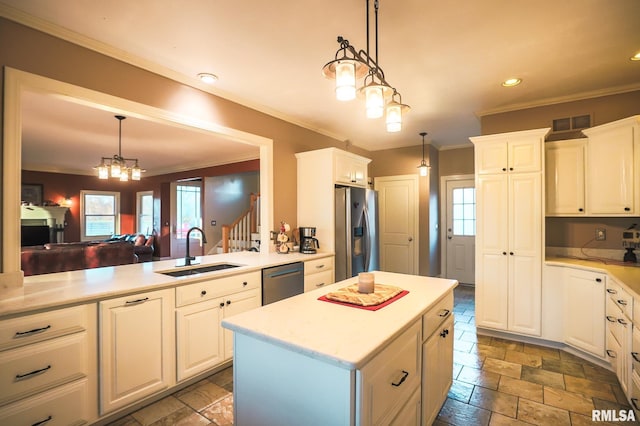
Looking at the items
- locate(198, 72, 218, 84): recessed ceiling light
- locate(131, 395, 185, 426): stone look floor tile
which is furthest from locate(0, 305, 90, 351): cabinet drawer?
locate(198, 72, 218, 84): recessed ceiling light

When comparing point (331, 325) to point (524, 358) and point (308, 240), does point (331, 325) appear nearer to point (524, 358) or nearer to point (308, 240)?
point (308, 240)

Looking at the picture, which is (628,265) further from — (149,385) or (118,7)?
(118,7)

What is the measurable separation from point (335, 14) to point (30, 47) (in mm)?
1944

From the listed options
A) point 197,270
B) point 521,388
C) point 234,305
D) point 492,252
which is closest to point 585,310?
point 492,252

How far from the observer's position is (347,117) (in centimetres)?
393

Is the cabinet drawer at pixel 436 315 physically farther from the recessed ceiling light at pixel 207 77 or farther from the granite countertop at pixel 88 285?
the recessed ceiling light at pixel 207 77

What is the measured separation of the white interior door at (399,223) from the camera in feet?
17.9

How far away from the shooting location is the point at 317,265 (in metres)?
3.38

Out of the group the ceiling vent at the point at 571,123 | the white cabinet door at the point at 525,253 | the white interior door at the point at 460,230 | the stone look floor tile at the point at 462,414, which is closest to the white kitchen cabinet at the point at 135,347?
the stone look floor tile at the point at 462,414

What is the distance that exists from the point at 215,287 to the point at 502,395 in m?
2.32

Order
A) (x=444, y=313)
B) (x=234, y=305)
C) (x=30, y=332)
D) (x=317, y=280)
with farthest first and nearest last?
(x=317, y=280)
(x=234, y=305)
(x=444, y=313)
(x=30, y=332)

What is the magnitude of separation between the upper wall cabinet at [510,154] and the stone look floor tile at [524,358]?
1.80 meters

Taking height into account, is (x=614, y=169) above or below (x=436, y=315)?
above

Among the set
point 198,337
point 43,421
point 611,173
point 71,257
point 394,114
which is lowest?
point 43,421
